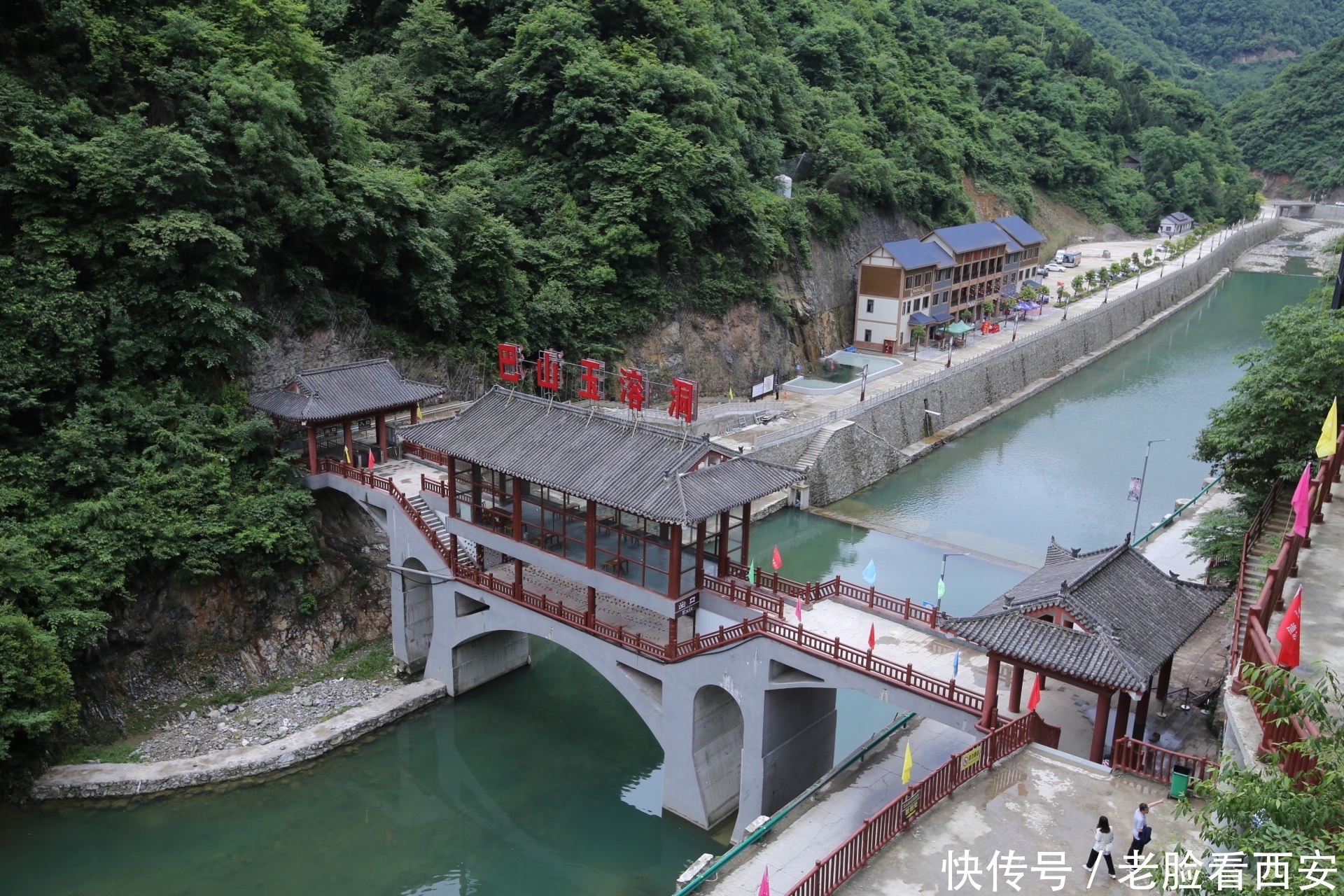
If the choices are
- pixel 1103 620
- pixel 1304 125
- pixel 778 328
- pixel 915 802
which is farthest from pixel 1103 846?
pixel 1304 125

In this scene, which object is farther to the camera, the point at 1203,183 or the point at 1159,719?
the point at 1203,183

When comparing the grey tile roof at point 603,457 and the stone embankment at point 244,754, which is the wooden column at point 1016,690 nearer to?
the grey tile roof at point 603,457

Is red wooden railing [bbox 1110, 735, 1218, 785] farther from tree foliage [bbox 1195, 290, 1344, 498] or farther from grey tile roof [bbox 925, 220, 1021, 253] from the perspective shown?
grey tile roof [bbox 925, 220, 1021, 253]

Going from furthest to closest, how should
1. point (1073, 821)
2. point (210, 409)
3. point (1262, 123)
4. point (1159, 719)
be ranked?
point (1262, 123) < point (210, 409) < point (1159, 719) < point (1073, 821)

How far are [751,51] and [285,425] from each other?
39.6 m

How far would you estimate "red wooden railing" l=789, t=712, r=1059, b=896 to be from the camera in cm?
1333

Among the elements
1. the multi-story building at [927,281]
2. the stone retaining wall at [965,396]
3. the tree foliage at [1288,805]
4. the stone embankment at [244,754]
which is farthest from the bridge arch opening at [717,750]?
the multi-story building at [927,281]

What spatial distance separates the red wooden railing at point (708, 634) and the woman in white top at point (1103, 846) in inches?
150

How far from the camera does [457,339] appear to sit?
1409 inches

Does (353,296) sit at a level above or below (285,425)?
above

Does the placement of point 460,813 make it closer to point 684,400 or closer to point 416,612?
point 416,612

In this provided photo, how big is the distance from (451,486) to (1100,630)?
1562cm

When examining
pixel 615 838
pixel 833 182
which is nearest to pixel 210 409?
pixel 615 838

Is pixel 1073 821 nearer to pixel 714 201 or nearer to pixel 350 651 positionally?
pixel 350 651
